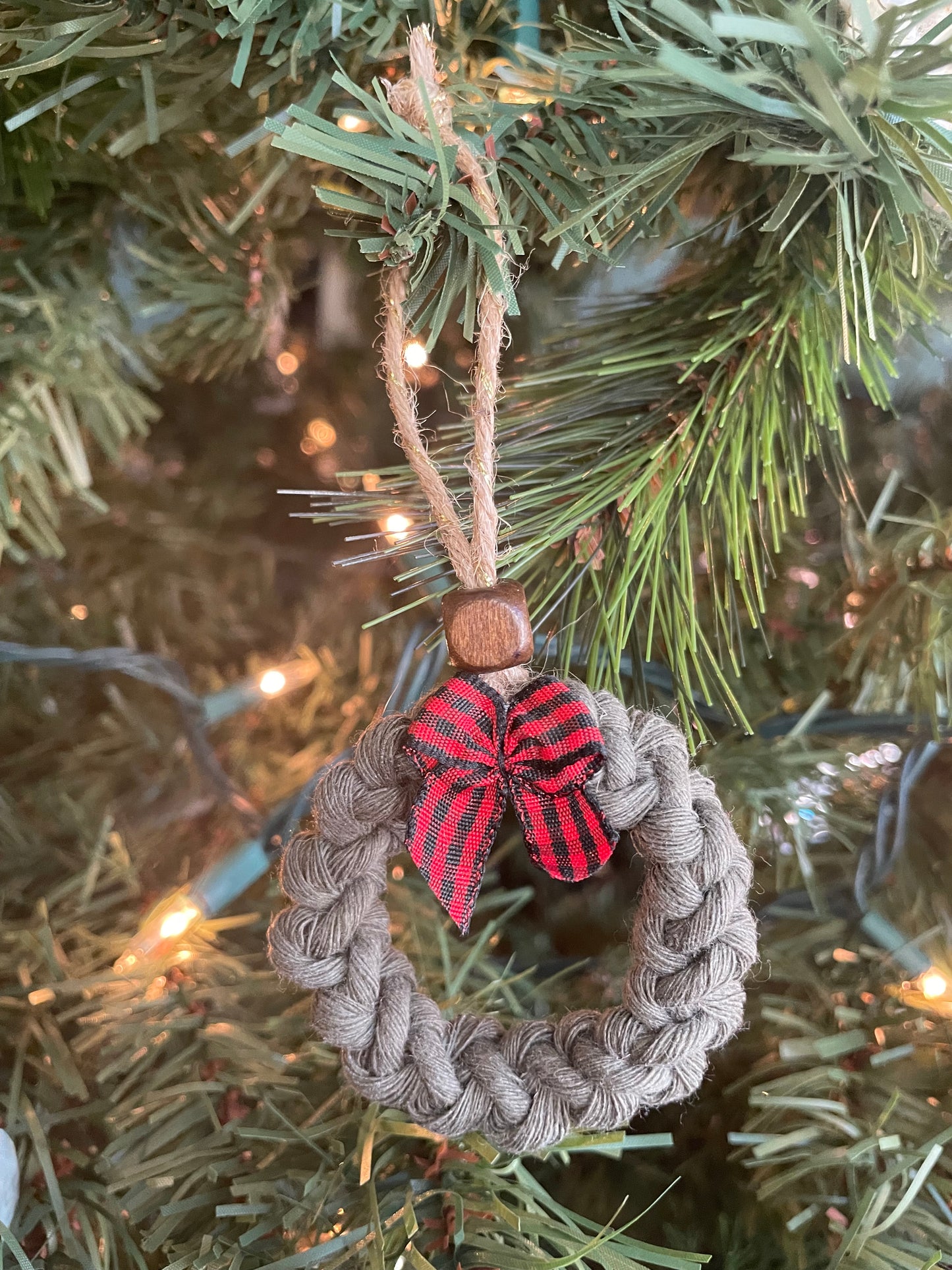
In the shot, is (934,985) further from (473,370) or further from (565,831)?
(473,370)

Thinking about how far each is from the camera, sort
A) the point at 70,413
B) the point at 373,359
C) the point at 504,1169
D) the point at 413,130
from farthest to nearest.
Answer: the point at 373,359, the point at 70,413, the point at 504,1169, the point at 413,130

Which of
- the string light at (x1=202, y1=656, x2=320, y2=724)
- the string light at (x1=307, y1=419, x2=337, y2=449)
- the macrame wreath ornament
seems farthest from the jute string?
the string light at (x1=307, y1=419, x2=337, y2=449)

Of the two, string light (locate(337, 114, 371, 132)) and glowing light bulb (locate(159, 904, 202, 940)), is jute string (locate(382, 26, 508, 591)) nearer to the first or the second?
string light (locate(337, 114, 371, 132))

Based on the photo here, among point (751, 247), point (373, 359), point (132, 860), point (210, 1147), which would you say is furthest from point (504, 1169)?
point (373, 359)

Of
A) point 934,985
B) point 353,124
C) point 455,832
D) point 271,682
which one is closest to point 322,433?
point 271,682

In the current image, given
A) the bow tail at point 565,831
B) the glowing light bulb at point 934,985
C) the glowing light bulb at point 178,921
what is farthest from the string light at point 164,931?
the glowing light bulb at point 934,985

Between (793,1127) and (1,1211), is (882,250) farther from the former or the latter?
(1,1211)

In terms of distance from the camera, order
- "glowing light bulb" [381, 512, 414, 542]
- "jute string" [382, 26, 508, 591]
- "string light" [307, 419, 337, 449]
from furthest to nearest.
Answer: "string light" [307, 419, 337, 449]
"glowing light bulb" [381, 512, 414, 542]
"jute string" [382, 26, 508, 591]
